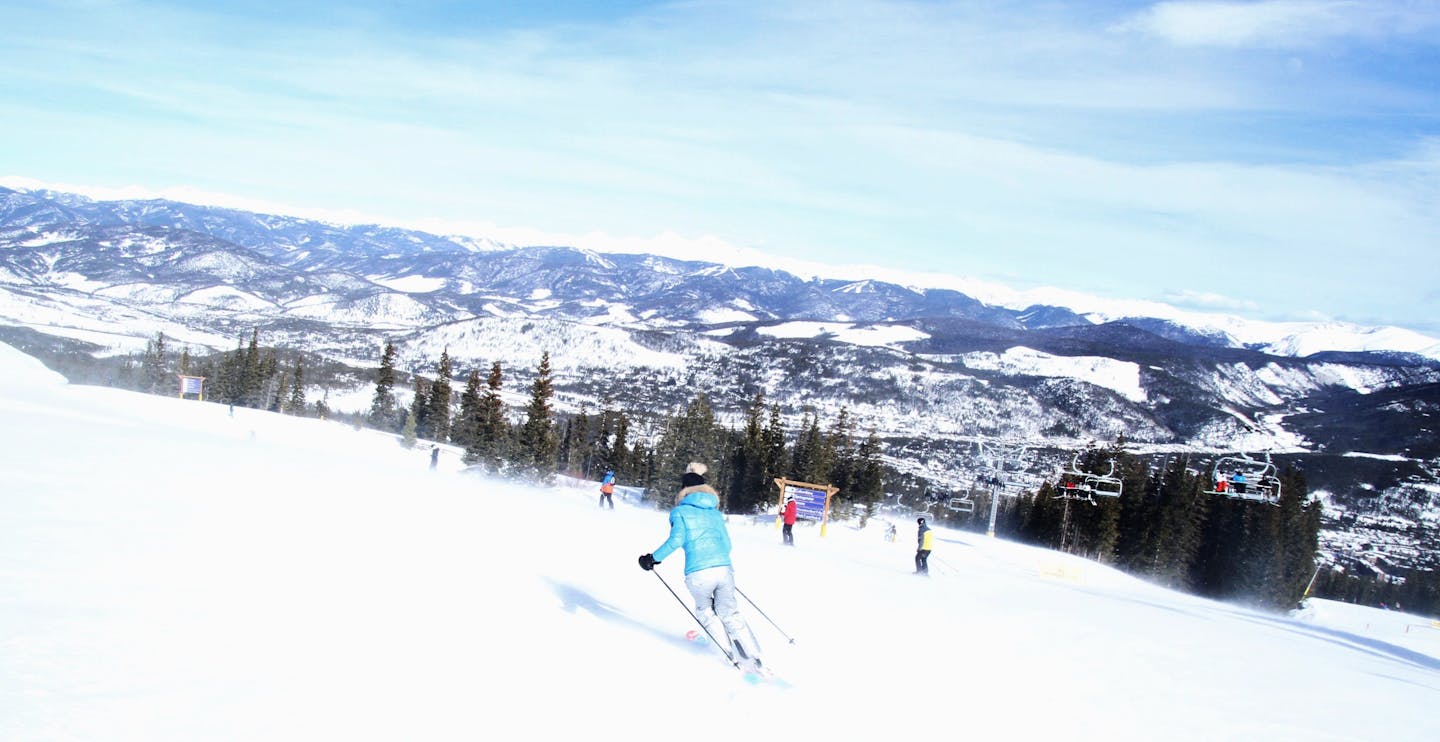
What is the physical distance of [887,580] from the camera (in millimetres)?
18719

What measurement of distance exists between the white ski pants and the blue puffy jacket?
0.30 feet

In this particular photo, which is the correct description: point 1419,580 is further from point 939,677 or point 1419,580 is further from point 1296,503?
point 939,677

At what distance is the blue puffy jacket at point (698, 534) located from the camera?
8562 mm

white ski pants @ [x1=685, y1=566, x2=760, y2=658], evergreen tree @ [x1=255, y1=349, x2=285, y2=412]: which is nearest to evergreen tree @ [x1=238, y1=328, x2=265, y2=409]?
evergreen tree @ [x1=255, y1=349, x2=285, y2=412]

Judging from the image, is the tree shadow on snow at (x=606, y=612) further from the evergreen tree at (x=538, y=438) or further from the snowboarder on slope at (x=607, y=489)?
the evergreen tree at (x=538, y=438)

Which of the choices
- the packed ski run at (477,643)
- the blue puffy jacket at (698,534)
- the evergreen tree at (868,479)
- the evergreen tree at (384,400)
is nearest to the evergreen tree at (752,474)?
the evergreen tree at (868,479)

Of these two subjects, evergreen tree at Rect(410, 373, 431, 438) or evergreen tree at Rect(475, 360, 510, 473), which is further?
evergreen tree at Rect(410, 373, 431, 438)

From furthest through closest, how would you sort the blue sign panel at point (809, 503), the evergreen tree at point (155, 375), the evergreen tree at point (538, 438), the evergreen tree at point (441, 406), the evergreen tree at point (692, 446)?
the evergreen tree at point (155, 375) < the evergreen tree at point (441, 406) < the evergreen tree at point (692, 446) < the evergreen tree at point (538, 438) < the blue sign panel at point (809, 503)

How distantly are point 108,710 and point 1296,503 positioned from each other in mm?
80587

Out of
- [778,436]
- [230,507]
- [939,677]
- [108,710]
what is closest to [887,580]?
[939,677]

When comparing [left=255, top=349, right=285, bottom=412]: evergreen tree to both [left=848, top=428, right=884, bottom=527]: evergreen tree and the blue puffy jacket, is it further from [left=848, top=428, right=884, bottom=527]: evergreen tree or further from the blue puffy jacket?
the blue puffy jacket

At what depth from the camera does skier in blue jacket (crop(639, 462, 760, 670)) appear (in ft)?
28.0

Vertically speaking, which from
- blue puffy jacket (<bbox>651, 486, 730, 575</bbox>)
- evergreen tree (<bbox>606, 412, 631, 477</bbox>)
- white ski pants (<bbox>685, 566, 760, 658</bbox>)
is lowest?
evergreen tree (<bbox>606, 412, 631, 477</bbox>)

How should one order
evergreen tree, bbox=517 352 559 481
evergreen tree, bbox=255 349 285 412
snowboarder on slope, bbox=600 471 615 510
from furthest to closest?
1. evergreen tree, bbox=255 349 285 412
2. evergreen tree, bbox=517 352 559 481
3. snowboarder on slope, bbox=600 471 615 510
